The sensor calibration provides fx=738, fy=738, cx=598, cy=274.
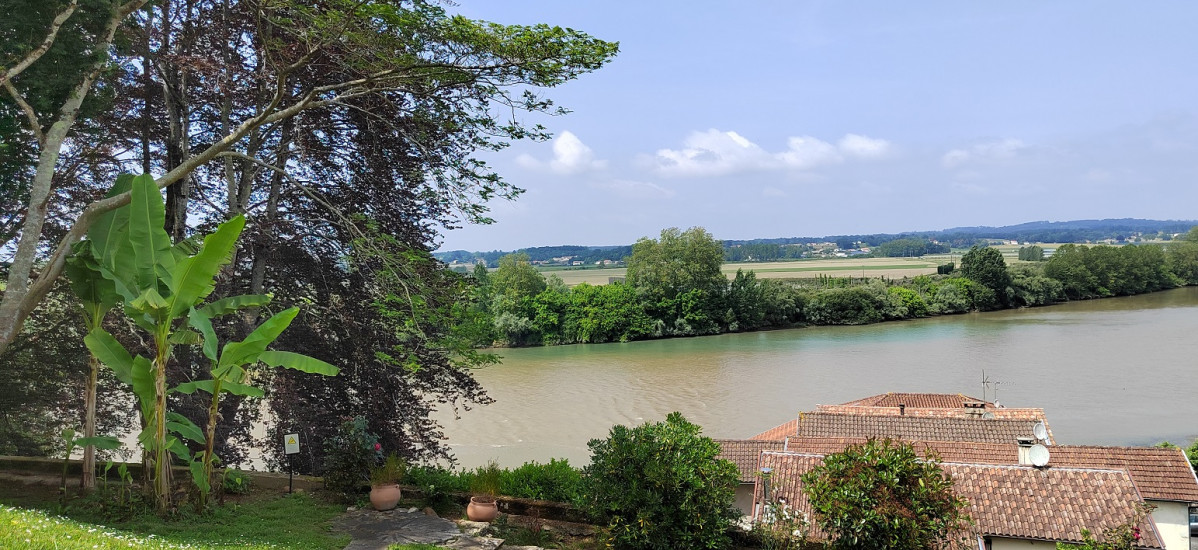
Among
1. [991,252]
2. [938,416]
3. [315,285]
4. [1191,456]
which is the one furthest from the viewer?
[991,252]

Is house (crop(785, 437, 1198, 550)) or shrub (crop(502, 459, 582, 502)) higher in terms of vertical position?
shrub (crop(502, 459, 582, 502))

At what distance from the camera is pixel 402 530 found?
18.7 feet

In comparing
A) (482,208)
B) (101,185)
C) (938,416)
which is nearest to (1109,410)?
(938,416)

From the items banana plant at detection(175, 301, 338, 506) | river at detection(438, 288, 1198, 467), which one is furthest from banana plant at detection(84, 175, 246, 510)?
river at detection(438, 288, 1198, 467)

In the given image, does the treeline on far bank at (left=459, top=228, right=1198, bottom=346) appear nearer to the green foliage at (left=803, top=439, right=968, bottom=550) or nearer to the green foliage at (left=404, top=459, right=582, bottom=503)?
the green foliage at (left=404, top=459, right=582, bottom=503)

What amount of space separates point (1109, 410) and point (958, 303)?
2862 centimetres

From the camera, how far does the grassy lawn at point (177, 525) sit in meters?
4.05

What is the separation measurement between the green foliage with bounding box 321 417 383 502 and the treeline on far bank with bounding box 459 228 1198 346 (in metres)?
28.2

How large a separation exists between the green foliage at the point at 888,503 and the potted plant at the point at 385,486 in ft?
11.3

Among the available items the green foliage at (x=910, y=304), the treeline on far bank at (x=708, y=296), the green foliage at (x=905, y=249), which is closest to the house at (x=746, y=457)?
the treeline on far bank at (x=708, y=296)

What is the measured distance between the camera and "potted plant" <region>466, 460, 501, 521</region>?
233 inches

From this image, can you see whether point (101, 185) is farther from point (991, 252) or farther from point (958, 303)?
point (991, 252)

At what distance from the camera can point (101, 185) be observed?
314 inches

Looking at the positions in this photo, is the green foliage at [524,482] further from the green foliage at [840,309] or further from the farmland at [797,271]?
the farmland at [797,271]
